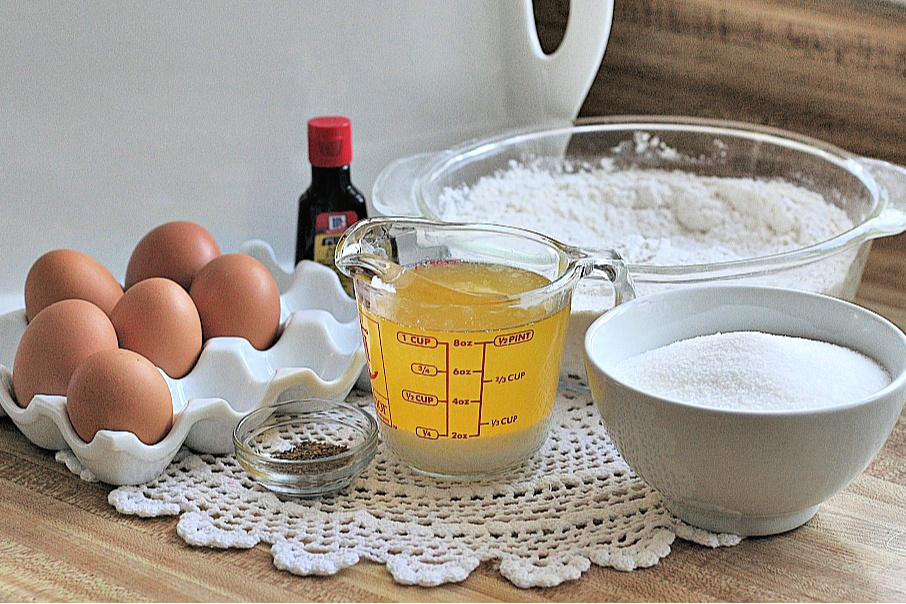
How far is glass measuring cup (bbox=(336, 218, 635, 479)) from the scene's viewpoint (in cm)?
75

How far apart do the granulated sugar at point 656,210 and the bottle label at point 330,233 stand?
11 centimetres

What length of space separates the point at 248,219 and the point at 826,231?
638 millimetres

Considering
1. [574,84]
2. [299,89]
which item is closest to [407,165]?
[299,89]

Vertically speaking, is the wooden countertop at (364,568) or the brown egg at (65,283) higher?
the brown egg at (65,283)

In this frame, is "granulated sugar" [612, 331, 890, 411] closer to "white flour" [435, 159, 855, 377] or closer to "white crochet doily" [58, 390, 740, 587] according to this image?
"white crochet doily" [58, 390, 740, 587]

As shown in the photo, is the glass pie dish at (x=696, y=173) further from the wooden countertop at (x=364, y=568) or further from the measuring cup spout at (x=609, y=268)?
the wooden countertop at (x=364, y=568)

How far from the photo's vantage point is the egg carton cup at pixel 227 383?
76cm

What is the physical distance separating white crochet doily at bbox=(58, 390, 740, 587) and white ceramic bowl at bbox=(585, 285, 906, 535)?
42 mm

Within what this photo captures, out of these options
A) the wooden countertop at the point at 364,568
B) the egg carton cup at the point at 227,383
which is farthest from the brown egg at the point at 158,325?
the wooden countertop at the point at 364,568

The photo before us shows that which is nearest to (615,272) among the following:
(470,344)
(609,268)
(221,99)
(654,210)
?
(609,268)

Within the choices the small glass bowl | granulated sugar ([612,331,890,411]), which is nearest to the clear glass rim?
granulated sugar ([612,331,890,411])

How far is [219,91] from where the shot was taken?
3.57 feet

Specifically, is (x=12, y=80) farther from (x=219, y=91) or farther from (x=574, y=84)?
(x=574, y=84)

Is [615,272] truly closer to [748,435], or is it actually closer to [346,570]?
[748,435]
